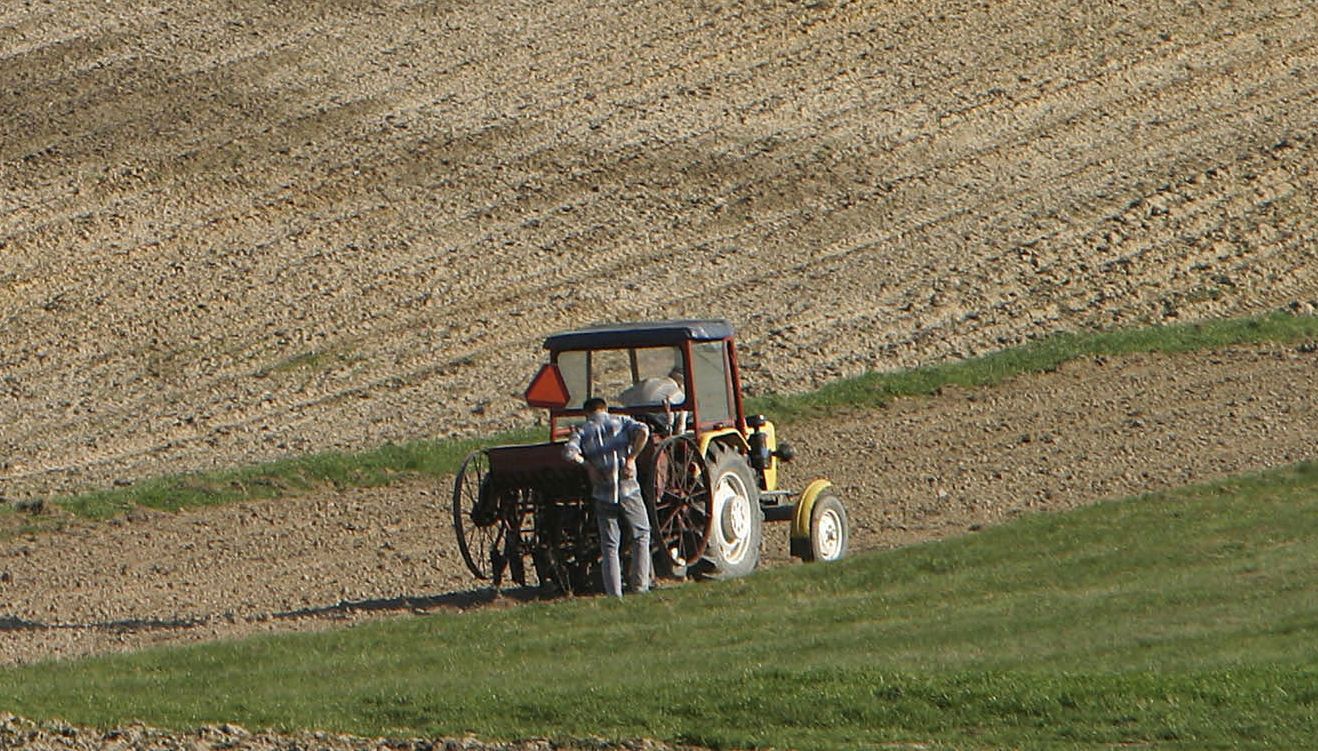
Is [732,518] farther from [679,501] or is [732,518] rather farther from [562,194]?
[562,194]

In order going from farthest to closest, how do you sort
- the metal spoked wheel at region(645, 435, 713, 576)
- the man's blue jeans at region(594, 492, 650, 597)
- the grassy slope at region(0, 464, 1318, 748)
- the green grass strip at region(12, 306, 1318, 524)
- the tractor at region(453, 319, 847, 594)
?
1. the green grass strip at region(12, 306, 1318, 524)
2. the tractor at region(453, 319, 847, 594)
3. the metal spoked wheel at region(645, 435, 713, 576)
4. the man's blue jeans at region(594, 492, 650, 597)
5. the grassy slope at region(0, 464, 1318, 748)

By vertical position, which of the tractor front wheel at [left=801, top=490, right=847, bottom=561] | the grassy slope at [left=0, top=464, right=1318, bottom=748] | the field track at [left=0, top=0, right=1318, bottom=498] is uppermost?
the field track at [left=0, top=0, right=1318, bottom=498]

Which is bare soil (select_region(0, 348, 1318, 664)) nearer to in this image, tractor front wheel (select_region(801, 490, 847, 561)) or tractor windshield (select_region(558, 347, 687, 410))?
tractor front wheel (select_region(801, 490, 847, 561))

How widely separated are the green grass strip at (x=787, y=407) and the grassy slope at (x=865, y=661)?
7.10 metres

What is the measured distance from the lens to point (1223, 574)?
14797 millimetres

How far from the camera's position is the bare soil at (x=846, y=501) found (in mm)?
16859

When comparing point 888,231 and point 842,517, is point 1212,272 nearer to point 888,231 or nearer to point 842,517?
point 888,231

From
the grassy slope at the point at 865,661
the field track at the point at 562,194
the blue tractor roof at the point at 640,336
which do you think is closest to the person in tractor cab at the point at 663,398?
the blue tractor roof at the point at 640,336

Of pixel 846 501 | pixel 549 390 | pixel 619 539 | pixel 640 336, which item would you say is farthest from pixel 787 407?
pixel 619 539

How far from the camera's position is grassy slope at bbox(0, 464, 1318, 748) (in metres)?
11.2

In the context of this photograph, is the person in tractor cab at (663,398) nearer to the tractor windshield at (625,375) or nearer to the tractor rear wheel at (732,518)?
the tractor windshield at (625,375)

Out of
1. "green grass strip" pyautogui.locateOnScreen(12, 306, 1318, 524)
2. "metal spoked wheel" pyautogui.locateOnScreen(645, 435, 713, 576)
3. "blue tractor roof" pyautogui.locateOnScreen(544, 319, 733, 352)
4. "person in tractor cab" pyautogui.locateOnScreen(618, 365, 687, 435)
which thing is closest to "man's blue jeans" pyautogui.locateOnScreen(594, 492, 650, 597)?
"metal spoked wheel" pyautogui.locateOnScreen(645, 435, 713, 576)

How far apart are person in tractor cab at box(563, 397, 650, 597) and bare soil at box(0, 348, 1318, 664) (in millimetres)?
1215

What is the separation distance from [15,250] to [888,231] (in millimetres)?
12287
